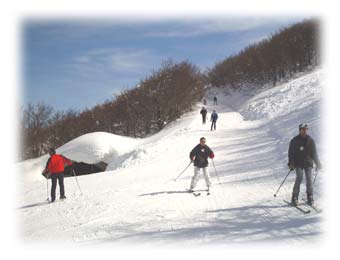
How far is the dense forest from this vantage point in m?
39.0

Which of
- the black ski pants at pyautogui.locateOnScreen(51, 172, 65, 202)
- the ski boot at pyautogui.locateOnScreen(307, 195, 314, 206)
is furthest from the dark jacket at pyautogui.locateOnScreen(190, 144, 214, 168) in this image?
the black ski pants at pyautogui.locateOnScreen(51, 172, 65, 202)

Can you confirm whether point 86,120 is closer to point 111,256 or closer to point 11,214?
point 11,214

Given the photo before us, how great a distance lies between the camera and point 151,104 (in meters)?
38.5

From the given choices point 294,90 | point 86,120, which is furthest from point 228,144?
point 86,120

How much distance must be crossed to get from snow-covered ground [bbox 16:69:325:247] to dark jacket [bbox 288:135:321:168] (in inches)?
43.4

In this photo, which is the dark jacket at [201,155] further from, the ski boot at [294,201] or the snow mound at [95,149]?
the snow mound at [95,149]

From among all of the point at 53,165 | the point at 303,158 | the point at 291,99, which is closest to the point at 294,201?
the point at 303,158

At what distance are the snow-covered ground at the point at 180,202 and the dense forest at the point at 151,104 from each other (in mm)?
16194

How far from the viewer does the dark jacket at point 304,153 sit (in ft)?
27.8

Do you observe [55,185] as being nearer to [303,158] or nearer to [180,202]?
[180,202]

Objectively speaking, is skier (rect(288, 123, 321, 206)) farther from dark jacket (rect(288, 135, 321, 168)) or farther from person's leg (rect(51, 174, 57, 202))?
person's leg (rect(51, 174, 57, 202))

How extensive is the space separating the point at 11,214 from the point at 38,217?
165 cm

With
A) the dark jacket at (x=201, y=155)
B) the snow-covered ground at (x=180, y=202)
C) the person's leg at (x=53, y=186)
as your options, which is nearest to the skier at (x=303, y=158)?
the snow-covered ground at (x=180, y=202)

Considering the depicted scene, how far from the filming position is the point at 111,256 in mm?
6379
